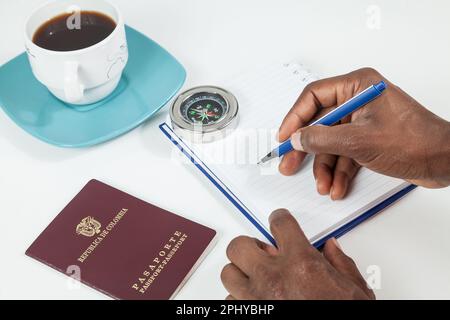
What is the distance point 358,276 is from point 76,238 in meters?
0.46

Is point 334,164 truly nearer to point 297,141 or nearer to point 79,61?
point 297,141

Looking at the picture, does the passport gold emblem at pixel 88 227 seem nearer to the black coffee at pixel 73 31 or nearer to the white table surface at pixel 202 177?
the white table surface at pixel 202 177

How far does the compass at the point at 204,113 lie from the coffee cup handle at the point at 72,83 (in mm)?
174

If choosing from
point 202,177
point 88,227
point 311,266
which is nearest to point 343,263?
point 311,266

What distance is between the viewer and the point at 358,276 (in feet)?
2.96

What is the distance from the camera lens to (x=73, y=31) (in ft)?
3.89

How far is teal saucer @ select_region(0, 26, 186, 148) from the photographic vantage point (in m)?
1.17

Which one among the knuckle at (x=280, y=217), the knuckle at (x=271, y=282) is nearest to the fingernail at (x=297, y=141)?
the knuckle at (x=280, y=217)

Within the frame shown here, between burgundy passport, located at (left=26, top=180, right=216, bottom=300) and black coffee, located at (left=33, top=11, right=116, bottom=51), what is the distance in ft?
0.96

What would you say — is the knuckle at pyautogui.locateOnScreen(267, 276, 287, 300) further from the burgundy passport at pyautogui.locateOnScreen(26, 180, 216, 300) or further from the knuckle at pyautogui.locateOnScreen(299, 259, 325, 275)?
the burgundy passport at pyautogui.locateOnScreen(26, 180, 216, 300)

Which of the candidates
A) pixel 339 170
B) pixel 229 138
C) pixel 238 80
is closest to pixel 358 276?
pixel 339 170

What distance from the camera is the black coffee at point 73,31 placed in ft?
3.78

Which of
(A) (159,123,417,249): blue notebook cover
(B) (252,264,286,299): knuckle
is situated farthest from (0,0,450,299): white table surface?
(B) (252,264,286,299): knuckle
